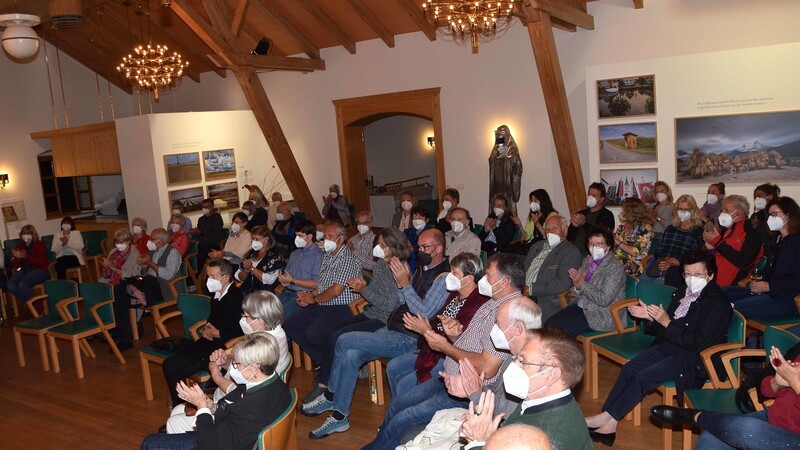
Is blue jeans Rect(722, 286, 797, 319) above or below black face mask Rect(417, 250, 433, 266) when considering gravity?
below

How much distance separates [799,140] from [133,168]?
442 inches

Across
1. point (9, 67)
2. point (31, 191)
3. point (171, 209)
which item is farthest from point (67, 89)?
point (171, 209)

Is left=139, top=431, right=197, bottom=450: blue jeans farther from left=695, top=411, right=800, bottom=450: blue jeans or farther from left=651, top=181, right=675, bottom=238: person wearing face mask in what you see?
left=651, top=181, right=675, bottom=238: person wearing face mask

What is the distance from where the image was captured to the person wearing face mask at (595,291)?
5.32 m

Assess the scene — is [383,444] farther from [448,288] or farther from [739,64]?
[739,64]

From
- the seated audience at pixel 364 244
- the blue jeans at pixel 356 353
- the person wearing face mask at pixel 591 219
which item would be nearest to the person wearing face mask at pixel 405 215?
the seated audience at pixel 364 244

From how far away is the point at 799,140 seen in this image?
28.6 ft

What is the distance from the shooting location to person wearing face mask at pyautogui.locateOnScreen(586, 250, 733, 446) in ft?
14.3

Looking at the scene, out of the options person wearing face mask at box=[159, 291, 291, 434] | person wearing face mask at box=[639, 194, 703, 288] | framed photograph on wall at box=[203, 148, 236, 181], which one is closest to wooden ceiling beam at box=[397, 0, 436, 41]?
framed photograph on wall at box=[203, 148, 236, 181]

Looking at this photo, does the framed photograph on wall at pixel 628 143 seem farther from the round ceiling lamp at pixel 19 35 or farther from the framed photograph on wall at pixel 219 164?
the framed photograph on wall at pixel 219 164

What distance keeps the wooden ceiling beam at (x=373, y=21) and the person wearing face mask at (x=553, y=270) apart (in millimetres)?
6803

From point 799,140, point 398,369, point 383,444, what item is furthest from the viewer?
point 799,140

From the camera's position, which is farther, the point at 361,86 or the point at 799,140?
the point at 361,86

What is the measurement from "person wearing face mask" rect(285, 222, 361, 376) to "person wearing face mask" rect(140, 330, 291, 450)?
2.12 m
